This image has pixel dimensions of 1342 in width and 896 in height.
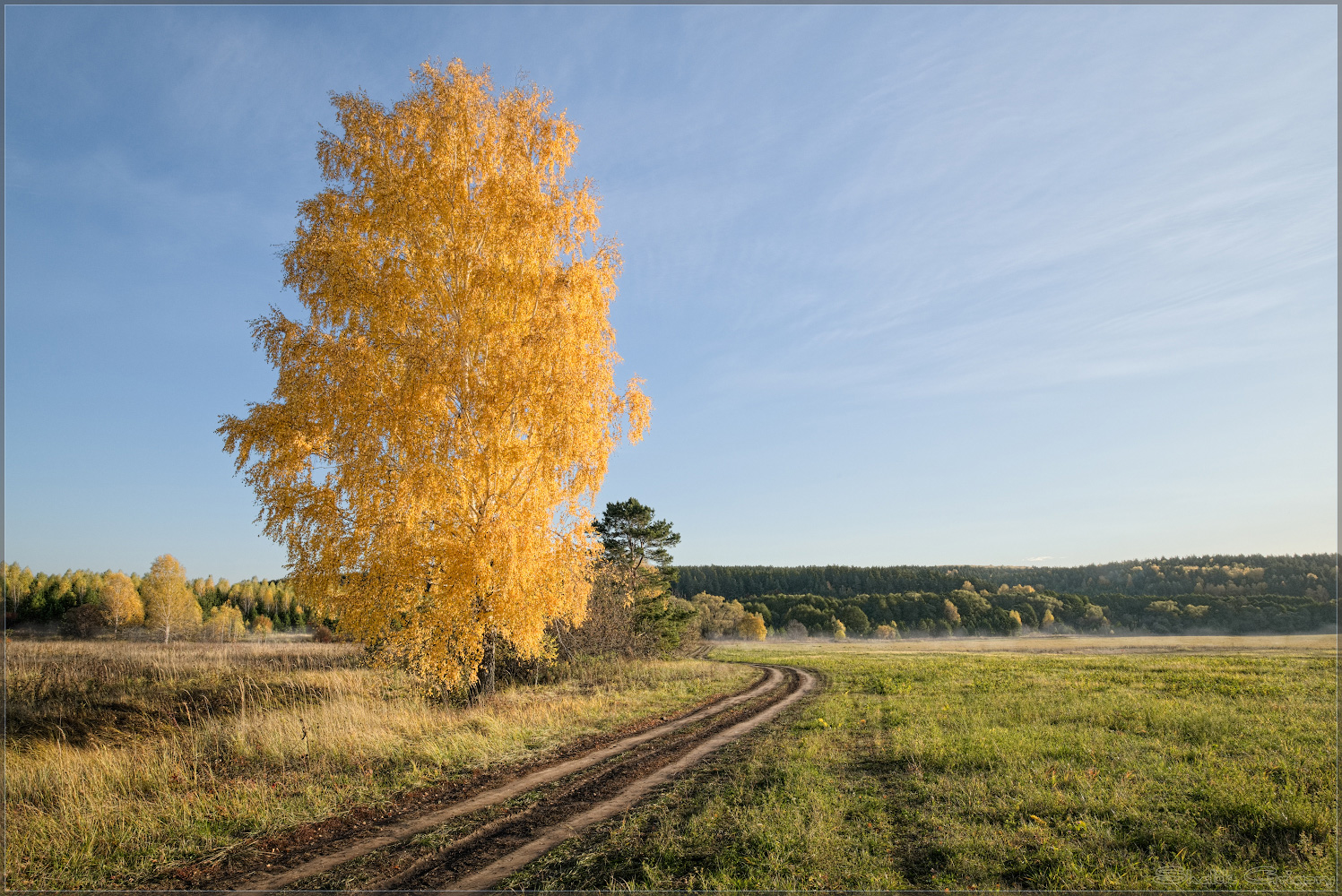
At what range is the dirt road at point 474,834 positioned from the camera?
546cm

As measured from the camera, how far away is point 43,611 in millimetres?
72938

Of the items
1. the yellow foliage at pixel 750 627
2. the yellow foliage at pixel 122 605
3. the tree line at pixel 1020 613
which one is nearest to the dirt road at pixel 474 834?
the yellow foliage at pixel 122 605

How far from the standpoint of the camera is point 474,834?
6.48m

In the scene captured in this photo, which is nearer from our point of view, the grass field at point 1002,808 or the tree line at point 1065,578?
the grass field at point 1002,808

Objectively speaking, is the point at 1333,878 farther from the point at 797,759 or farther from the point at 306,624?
the point at 306,624

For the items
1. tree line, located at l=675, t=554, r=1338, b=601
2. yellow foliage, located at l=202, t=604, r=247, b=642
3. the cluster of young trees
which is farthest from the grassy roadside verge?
tree line, located at l=675, t=554, r=1338, b=601

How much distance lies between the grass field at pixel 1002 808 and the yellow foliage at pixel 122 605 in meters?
77.8

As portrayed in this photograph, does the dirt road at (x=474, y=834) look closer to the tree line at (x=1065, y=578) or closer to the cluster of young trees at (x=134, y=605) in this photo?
the cluster of young trees at (x=134, y=605)

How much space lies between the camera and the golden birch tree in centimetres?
1184

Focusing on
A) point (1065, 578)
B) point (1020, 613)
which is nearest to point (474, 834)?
point (1020, 613)

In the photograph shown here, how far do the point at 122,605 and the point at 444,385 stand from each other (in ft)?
247

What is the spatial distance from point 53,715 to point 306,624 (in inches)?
3876

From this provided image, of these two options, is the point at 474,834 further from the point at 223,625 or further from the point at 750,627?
the point at 750,627

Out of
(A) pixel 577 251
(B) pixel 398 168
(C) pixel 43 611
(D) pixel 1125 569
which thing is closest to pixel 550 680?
(A) pixel 577 251
